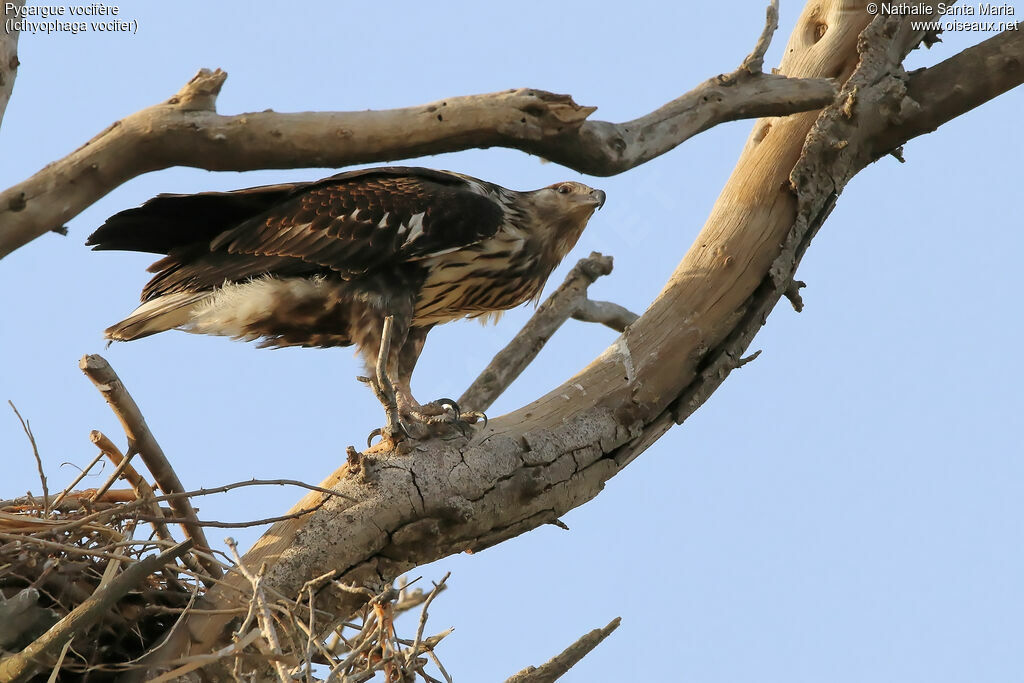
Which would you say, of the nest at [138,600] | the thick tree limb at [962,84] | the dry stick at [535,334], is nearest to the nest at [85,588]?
the nest at [138,600]

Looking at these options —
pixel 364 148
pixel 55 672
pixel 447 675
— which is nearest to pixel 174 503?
pixel 55 672

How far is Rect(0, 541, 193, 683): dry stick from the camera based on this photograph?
3514 mm

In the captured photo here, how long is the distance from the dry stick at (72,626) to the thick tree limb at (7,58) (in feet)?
6.41

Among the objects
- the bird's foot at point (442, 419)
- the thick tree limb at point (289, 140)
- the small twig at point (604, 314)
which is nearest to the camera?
the thick tree limb at point (289, 140)

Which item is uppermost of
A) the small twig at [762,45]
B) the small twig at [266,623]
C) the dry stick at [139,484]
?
the small twig at [762,45]

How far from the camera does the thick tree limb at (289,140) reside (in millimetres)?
4316

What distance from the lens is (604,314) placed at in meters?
6.66

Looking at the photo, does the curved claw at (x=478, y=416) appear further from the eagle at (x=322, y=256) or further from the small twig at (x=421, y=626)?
the small twig at (x=421, y=626)

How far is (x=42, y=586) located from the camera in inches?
163

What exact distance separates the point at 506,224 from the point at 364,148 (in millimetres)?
1294

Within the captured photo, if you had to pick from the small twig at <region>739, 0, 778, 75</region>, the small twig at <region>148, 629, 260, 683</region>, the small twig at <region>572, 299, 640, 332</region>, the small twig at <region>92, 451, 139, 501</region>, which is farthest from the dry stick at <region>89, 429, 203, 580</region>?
the small twig at <region>739, 0, 778, 75</region>

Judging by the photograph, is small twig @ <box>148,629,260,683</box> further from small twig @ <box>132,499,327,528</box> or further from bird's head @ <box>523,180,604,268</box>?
bird's head @ <box>523,180,604,268</box>

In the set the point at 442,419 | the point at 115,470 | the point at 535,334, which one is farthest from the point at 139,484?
the point at 535,334

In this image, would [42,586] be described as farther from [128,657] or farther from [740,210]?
[740,210]
